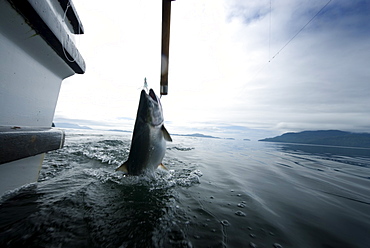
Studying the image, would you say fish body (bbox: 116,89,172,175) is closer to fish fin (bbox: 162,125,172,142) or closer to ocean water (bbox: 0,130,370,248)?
fish fin (bbox: 162,125,172,142)

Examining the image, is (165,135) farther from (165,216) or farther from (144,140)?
(165,216)

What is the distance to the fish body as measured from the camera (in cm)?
311

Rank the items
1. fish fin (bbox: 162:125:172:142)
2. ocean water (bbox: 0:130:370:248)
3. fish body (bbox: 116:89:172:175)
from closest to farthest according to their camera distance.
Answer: ocean water (bbox: 0:130:370:248) < fish body (bbox: 116:89:172:175) < fish fin (bbox: 162:125:172:142)

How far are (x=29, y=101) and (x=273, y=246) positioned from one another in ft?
11.3

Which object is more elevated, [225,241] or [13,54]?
[13,54]

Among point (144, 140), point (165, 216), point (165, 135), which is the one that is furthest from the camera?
point (165, 135)

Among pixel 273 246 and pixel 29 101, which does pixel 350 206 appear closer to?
pixel 273 246

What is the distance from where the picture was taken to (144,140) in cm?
314

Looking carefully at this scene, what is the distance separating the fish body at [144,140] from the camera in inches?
122

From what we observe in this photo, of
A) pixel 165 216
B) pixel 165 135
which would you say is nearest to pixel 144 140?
pixel 165 135

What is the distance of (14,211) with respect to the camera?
5.95 ft

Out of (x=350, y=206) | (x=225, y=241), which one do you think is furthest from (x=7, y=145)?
(x=350, y=206)

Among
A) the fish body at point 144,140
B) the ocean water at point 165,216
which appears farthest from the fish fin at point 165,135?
the ocean water at point 165,216

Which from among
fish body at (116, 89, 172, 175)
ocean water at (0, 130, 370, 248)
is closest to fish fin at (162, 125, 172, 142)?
fish body at (116, 89, 172, 175)
